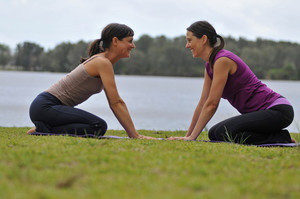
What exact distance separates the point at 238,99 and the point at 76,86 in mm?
2517

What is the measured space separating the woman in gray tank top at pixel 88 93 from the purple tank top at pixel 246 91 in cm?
156

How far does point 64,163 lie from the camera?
3.39m

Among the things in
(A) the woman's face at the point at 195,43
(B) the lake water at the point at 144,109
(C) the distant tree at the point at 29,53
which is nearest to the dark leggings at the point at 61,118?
(A) the woman's face at the point at 195,43

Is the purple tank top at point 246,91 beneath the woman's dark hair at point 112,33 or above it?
beneath

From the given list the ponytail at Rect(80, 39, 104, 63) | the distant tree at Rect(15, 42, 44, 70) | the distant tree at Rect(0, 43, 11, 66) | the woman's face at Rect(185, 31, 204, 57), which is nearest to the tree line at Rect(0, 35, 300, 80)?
the distant tree at Rect(15, 42, 44, 70)

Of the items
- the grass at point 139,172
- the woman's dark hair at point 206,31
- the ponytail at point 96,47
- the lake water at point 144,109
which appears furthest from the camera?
the lake water at point 144,109

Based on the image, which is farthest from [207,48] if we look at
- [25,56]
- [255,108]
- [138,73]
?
[25,56]

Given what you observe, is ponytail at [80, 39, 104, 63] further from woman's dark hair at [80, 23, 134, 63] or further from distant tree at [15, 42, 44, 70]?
distant tree at [15, 42, 44, 70]

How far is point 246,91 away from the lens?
5.48 m

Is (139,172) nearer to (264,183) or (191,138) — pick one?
(264,183)

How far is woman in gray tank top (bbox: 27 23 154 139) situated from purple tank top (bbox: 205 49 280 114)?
1.56 m

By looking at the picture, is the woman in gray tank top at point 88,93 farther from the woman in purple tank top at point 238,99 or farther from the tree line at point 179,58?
the tree line at point 179,58

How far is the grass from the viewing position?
8.82ft

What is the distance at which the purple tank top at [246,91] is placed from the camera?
5434mm
